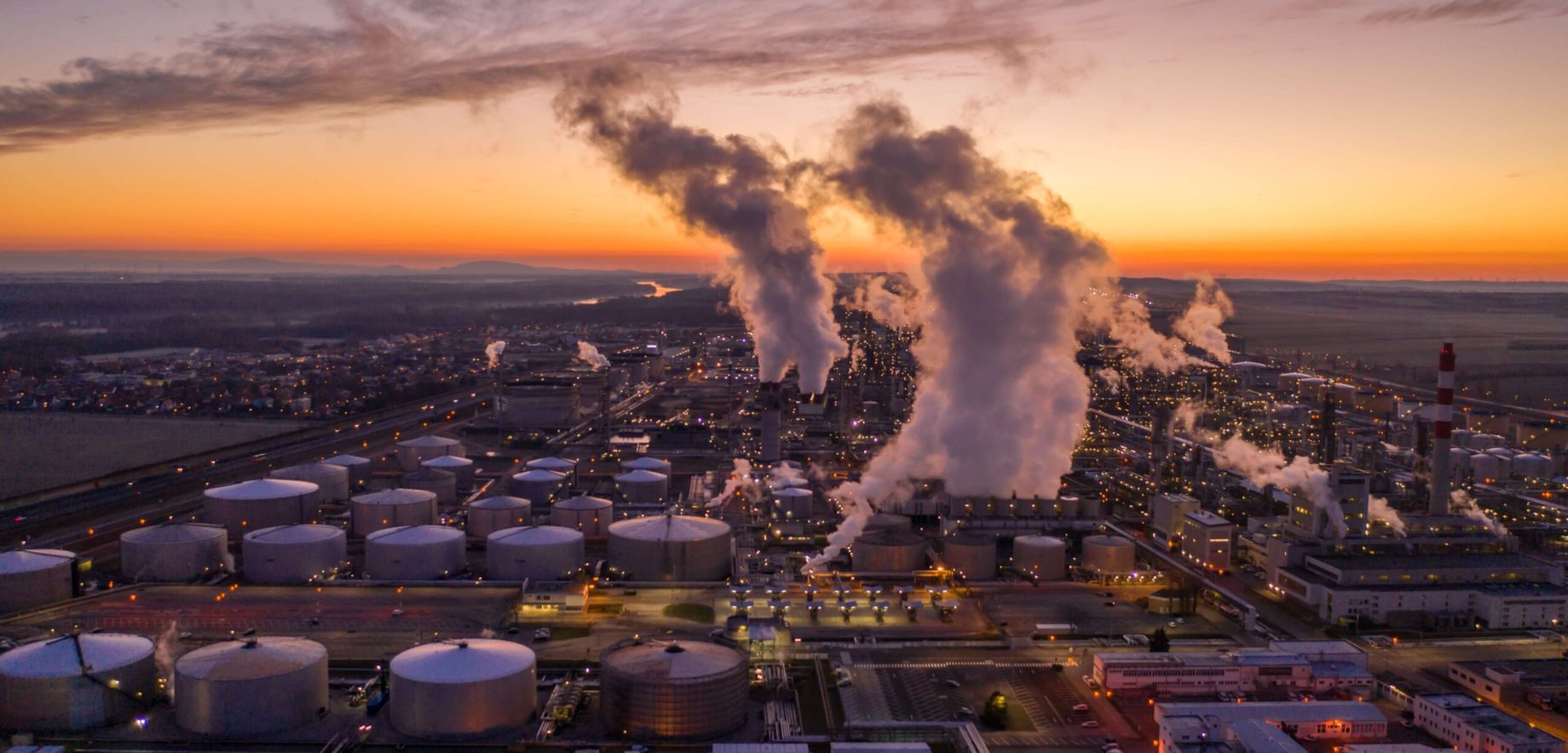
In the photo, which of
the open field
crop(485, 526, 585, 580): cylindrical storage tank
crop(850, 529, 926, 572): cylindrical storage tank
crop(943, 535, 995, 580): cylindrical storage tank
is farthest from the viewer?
the open field

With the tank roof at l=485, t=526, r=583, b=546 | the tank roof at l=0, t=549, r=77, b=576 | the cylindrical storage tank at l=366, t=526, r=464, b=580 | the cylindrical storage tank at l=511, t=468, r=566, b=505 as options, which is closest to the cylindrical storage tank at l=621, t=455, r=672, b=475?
the cylindrical storage tank at l=511, t=468, r=566, b=505

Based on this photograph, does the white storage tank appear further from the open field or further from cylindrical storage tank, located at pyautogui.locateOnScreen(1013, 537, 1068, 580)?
the open field

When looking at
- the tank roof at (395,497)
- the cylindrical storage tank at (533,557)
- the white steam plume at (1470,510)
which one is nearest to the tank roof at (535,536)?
the cylindrical storage tank at (533,557)

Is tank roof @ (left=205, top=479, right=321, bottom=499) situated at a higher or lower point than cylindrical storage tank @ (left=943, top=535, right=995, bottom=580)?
higher

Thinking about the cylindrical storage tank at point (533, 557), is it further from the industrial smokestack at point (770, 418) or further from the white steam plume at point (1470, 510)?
the white steam plume at point (1470, 510)

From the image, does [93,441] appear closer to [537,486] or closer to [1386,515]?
[537,486]

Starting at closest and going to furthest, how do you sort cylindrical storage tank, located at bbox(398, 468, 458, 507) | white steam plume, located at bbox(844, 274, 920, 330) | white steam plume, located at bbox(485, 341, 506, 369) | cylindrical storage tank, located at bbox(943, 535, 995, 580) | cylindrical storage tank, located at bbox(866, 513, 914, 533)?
1. cylindrical storage tank, located at bbox(943, 535, 995, 580)
2. cylindrical storage tank, located at bbox(866, 513, 914, 533)
3. cylindrical storage tank, located at bbox(398, 468, 458, 507)
4. white steam plume, located at bbox(485, 341, 506, 369)
5. white steam plume, located at bbox(844, 274, 920, 330)

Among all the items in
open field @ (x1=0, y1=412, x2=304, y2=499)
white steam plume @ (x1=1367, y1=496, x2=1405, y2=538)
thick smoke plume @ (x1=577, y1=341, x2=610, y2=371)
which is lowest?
open field @ (x1=0, y1=412, x2=304, y2=499)

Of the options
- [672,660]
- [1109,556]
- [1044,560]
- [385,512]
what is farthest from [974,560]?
[385,512]
